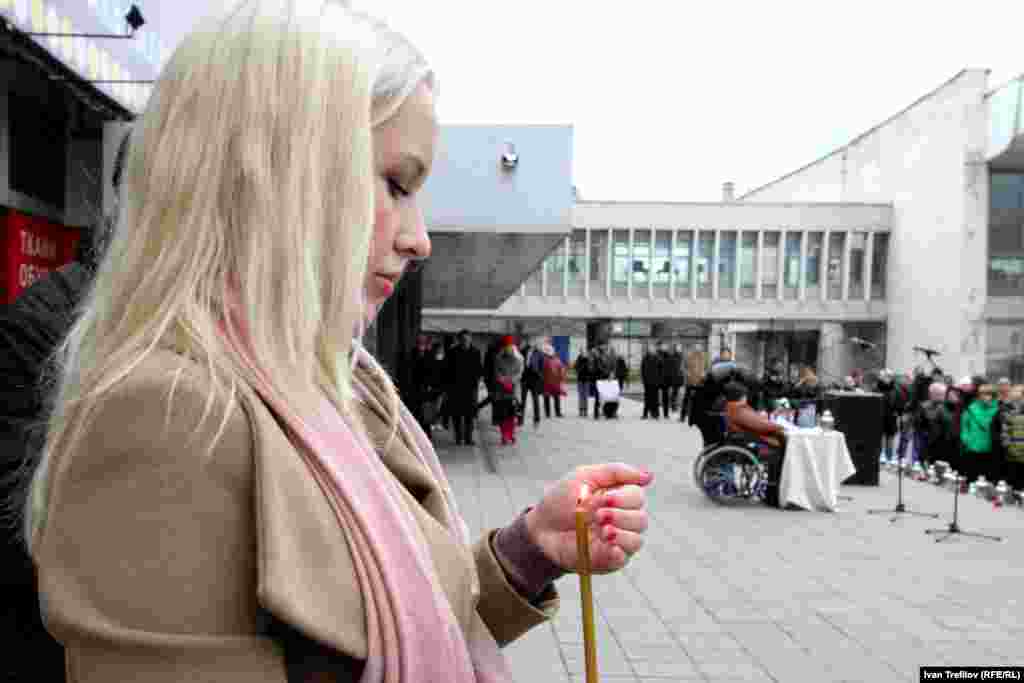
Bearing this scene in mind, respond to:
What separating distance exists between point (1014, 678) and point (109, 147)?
7188 mm

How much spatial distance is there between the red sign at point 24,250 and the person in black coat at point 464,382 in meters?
8.31

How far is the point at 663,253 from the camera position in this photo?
4541cm

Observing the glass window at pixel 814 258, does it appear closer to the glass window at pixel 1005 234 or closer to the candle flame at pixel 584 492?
the glass window at pixel 1005 234

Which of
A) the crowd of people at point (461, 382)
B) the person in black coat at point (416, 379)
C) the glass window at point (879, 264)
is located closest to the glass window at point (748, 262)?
the glass window at point (879, 264)

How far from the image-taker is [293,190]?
0.86 m

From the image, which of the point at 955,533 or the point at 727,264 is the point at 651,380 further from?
the point at 727,264

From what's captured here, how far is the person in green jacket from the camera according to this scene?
39.3 feet

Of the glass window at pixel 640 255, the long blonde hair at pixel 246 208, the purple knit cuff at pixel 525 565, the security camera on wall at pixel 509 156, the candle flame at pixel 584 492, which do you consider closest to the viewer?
the long blonde hair at pixel 246 208

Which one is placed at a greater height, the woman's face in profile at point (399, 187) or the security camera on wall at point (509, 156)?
the security camera on wall at point (509, 156)

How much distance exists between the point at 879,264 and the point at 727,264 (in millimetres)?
7605

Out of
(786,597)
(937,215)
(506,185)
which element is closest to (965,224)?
(937,215)

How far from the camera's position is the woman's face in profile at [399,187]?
980 mm

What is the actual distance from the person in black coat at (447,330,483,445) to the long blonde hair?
542 inches

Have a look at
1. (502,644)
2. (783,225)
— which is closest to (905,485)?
(502,644)
